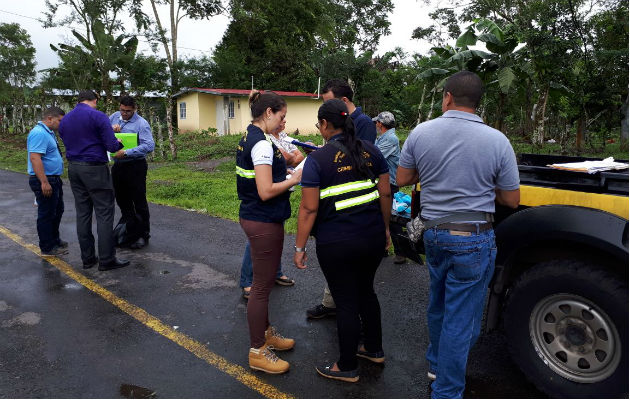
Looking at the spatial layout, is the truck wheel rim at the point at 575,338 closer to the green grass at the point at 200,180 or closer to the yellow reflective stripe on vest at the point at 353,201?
the yellow reflective stripe on vest at the point at 353,201

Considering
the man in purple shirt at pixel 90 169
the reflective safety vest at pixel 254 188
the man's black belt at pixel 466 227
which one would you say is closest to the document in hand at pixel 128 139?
the man in purple shirt at pixel 90 169

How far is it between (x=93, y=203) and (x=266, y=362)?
10.8 feet

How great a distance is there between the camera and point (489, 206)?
9.20 feet

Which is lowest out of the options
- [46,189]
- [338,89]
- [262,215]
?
[46,189]

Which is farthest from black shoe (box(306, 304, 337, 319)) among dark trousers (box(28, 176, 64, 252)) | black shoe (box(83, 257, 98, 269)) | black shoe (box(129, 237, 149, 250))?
dark trousers (box(28, 176, 64, 252))

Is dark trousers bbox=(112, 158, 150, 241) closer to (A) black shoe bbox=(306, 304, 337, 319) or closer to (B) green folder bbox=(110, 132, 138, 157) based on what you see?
(B) green folder bbox=(110, 132, 138, 157)

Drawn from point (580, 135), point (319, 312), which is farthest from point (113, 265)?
point (580, 135)

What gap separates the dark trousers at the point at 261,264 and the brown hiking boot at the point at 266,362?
0.05 metres

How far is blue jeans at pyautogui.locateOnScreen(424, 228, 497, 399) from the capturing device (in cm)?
275

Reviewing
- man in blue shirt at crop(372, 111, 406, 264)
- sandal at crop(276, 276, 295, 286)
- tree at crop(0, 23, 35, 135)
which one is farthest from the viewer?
tree at crop(0, 23, 35, 135)

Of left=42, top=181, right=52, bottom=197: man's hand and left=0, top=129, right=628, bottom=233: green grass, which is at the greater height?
left=42, top=181, right=52, bottom=197: man's hand

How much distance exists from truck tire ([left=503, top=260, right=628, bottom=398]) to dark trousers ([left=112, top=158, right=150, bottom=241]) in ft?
16.5

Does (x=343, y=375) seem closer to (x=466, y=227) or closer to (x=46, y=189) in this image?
(x=466, y=227)

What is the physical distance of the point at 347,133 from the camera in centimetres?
310
